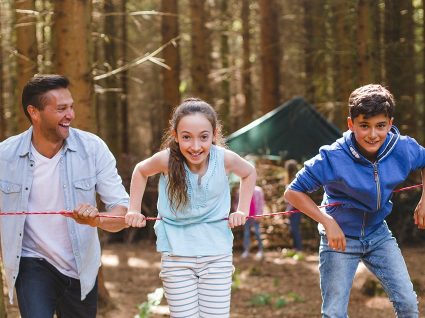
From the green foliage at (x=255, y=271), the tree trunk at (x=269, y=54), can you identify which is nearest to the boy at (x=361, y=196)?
the green foliage at (x=255, y=271)

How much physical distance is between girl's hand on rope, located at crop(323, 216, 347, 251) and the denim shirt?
1.22 meters

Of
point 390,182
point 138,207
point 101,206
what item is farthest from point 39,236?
point 101,206

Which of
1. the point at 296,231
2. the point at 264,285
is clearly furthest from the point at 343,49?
the point at 264,285

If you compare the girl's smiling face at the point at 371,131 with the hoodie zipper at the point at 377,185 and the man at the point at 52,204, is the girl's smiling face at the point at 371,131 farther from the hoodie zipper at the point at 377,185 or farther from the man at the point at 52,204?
the man at the point at 52,204

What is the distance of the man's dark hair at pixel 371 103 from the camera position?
15.7ft

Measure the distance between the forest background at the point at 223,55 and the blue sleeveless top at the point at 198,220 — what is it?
3138 millimetres

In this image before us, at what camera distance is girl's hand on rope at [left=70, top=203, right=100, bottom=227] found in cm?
443

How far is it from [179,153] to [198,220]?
1.34 ft

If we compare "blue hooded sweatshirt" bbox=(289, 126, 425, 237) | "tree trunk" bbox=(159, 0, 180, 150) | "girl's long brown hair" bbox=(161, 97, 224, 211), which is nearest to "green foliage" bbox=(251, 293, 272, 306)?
"blue hooded sweatshirt" bbox=(289, 126, 425, 237)

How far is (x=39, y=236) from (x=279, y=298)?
6.46m

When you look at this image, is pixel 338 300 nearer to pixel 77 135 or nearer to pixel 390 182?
pixel 390 182

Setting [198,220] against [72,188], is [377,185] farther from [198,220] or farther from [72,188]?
[72,188]

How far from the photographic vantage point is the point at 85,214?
14.5 ft

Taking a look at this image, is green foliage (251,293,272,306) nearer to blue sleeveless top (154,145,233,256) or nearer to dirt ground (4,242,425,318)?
dirt ground (4,242,425,318)
